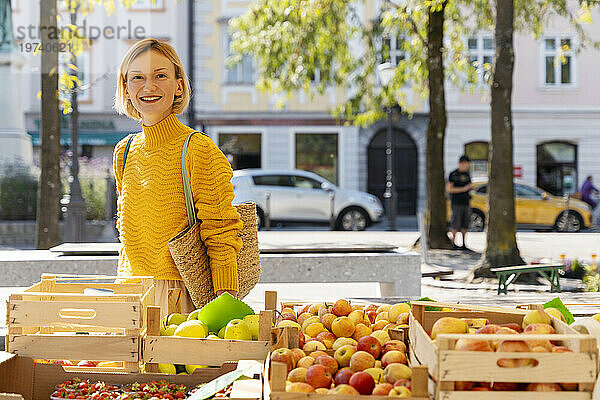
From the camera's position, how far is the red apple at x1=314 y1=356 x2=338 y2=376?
91.7 inches

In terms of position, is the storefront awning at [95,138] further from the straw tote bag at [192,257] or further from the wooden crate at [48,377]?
the wooden crate at [48,377]

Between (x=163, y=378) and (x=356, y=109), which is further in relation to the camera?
(x=356, y=109)

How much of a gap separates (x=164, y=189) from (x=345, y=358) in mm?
1102

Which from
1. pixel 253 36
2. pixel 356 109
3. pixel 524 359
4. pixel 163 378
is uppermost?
pixel 253 36

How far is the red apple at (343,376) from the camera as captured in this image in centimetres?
223

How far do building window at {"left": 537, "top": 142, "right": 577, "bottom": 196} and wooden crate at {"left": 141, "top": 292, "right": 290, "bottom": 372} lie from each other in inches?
1136

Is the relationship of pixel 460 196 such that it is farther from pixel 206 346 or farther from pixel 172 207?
pixel 206 346

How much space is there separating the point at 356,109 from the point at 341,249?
9.28 metres

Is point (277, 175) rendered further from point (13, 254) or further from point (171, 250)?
point (171, 250)

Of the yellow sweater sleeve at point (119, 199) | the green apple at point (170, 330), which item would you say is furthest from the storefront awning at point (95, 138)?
the green apple at point (170, 330)

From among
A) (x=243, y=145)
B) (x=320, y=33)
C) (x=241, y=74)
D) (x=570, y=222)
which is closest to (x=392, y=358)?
(x=320, y=33)

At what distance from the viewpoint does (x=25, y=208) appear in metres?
17.2

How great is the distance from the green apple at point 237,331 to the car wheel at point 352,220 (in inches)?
753

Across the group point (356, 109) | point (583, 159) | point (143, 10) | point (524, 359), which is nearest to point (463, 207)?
point (356, 109)
